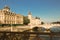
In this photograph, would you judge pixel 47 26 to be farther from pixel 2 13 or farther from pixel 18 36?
pixel 18 36

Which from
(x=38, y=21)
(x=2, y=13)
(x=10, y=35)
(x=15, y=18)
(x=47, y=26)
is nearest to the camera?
(x=10, y=35)

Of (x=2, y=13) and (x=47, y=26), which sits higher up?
(x=2, y=13)

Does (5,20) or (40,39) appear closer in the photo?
(40,39)

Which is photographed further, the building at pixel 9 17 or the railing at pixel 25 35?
the building at pixel 9 17

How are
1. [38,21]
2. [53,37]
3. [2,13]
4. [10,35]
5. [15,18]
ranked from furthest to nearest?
[38,21] → [15,18] → [2,13] → [10,35] → [53,37]

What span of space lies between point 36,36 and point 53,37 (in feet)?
2.03

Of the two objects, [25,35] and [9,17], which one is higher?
[9,17]

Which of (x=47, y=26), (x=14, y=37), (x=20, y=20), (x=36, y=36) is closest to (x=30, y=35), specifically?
(x=36, y=36)

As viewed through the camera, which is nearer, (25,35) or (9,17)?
(25,35)

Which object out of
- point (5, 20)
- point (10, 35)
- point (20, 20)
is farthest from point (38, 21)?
point (10, 35)

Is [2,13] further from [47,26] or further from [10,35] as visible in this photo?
[10,35]

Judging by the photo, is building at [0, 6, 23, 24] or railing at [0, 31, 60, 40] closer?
railing at [0, 31, 60, 40]

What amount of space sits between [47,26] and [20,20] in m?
27.1

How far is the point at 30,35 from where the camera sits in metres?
6.25
